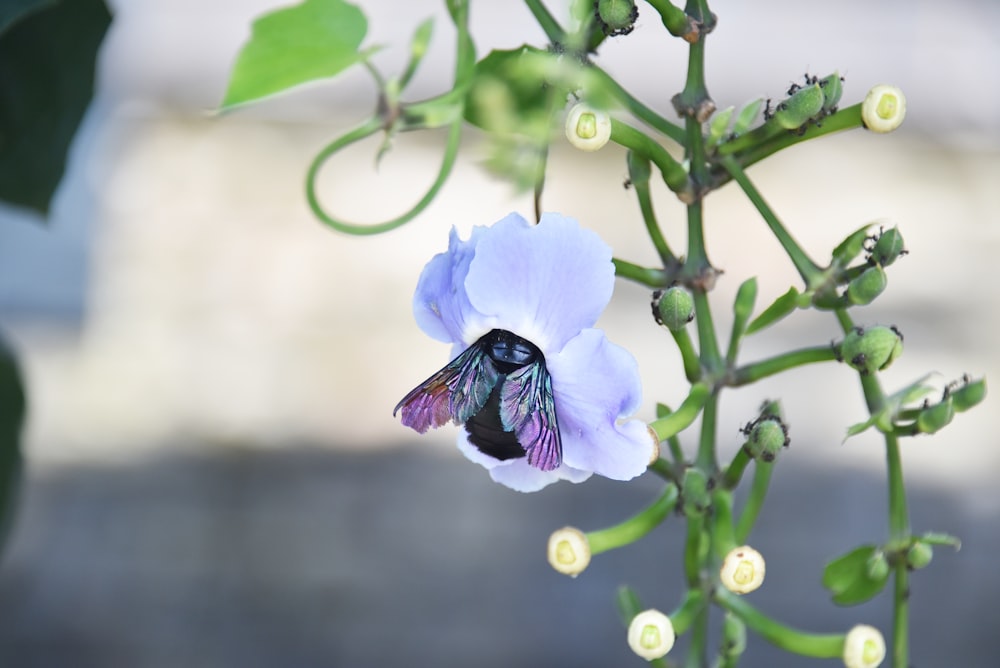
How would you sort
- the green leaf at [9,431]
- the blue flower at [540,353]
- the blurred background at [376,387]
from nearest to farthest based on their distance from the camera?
the blue flower at [540,353] → the green leaf at [9,431] → the blurred background at [376,387]

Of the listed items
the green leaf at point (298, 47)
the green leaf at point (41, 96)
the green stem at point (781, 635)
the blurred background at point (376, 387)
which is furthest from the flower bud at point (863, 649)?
the blurred background at point (376, 387)

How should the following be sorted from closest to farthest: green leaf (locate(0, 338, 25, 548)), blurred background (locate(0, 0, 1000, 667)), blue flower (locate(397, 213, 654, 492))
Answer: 1. blue flower (locate(397, 213, 654, 492))
2. green leaf (locate(0, 338, 25, 548))
3. blurred background (locate(0, 0, 1000, 667))

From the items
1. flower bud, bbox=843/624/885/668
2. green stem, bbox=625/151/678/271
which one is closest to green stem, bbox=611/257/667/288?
green stem, bbox=625/151/678/271

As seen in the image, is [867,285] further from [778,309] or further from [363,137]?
[363,137]

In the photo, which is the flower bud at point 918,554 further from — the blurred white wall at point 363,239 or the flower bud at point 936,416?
the blurred white wall at point 363,239

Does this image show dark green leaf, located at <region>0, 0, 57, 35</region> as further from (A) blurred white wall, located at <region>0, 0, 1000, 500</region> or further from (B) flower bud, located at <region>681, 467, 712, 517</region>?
(A) blurred white wall, located at <region>0, 0, 1000, 500</region>

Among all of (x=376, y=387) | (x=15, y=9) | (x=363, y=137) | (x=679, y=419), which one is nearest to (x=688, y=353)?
(x=679, y=419)
